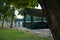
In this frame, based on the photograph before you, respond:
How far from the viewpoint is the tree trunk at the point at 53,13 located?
7.48ft

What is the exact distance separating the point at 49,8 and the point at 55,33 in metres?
0.35

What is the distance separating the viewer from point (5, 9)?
24812 millimetres

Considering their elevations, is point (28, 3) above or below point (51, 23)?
above

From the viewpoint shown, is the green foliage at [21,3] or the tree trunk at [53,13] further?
the green foliage at [21,3]

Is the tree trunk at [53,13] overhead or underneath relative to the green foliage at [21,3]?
underneath

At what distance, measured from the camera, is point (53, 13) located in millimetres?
2344

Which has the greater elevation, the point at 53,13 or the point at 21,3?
the point at 21,3

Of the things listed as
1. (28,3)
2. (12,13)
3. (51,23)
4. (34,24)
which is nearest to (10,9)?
(12,13)

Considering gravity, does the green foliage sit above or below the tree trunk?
above

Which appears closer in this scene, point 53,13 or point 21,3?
point 53,13

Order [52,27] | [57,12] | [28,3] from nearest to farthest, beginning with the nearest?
[57,12] → [52,27] → [28,3]

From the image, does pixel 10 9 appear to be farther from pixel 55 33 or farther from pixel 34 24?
pixel 55 33

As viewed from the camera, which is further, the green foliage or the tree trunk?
the green foliage

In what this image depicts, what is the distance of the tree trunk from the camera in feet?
7.48
